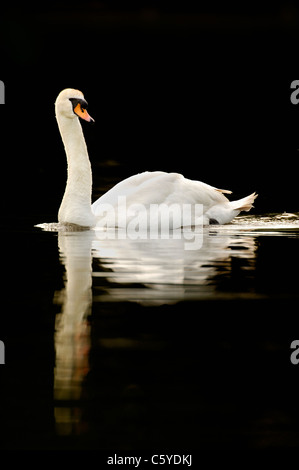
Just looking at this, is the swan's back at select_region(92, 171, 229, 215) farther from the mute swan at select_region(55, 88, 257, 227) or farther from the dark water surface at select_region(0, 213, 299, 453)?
the dark water surface at select_region(0, 213, 299, 453)

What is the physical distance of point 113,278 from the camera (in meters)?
6.74

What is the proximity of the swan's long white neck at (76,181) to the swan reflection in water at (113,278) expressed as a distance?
13.5 inches

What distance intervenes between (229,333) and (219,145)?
13171 mm

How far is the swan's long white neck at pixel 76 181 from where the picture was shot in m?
10.5

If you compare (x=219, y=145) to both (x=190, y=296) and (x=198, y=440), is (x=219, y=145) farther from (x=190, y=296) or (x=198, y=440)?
(x=198, y=440)

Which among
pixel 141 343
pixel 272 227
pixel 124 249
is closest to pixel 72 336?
pixel 141 343

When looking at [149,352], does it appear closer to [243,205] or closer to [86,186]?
[86,186]

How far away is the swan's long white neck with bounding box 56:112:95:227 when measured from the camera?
1045cm

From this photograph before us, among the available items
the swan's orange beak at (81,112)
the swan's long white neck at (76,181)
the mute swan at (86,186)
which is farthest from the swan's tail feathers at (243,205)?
the swan's orange beak at (81,112)

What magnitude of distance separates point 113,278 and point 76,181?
4.14 m

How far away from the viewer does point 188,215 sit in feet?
35.6

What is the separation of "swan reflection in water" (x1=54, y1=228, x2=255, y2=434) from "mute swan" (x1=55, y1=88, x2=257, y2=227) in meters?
0.45

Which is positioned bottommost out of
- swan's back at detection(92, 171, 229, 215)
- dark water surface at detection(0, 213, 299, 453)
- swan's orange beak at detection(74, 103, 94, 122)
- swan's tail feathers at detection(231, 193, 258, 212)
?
dark water surface at detection(0, 213, 299, 453)

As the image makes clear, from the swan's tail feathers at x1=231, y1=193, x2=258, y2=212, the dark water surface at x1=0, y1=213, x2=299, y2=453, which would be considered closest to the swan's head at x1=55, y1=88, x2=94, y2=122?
the swan's tail feathers at x1=231, y1=193, x2=258, y2=212
